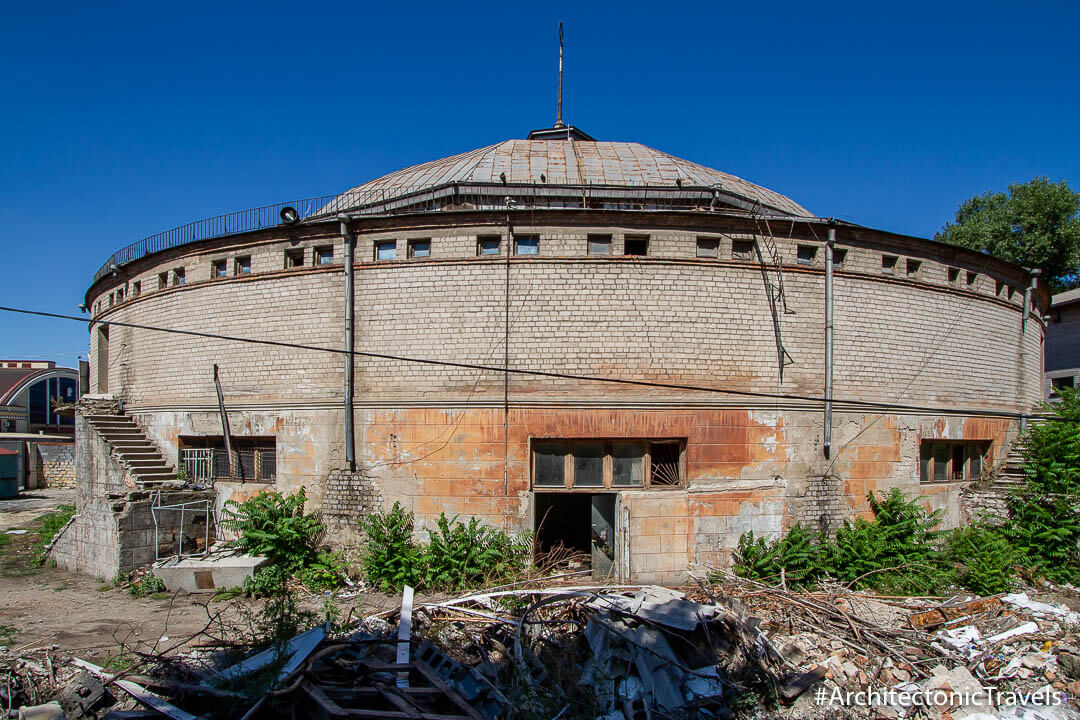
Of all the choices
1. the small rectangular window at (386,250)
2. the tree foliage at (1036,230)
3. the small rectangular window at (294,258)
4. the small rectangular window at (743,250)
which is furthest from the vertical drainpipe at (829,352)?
the tree foliage at (1036,230)

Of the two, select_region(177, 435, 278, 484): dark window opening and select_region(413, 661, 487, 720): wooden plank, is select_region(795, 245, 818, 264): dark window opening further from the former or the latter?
select_region(177, 435, 278, 484): dark window opening

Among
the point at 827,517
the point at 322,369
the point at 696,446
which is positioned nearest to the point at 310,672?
the point at 322,369

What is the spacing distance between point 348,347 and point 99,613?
6082 millimetres

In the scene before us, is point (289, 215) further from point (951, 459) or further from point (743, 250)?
point (951, 459)

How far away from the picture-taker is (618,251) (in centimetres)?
1158

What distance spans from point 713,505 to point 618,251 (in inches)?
204

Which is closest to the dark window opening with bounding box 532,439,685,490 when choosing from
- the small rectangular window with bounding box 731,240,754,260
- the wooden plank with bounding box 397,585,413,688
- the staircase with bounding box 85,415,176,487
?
the wooden plank with bounding box 397,585,413,688

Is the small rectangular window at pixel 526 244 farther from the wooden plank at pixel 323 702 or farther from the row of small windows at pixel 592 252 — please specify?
the wooden plank at pixel 323 702

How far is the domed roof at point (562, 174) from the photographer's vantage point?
1556 centimetres

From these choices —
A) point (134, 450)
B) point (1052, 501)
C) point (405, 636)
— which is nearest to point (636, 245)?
point (405, 636)

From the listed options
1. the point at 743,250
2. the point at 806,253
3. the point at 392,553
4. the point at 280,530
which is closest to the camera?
the point at 392,553

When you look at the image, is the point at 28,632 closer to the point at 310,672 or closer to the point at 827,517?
the point at 310,672

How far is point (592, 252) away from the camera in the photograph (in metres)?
11.7

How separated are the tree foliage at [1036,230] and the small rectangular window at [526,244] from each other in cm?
2805
